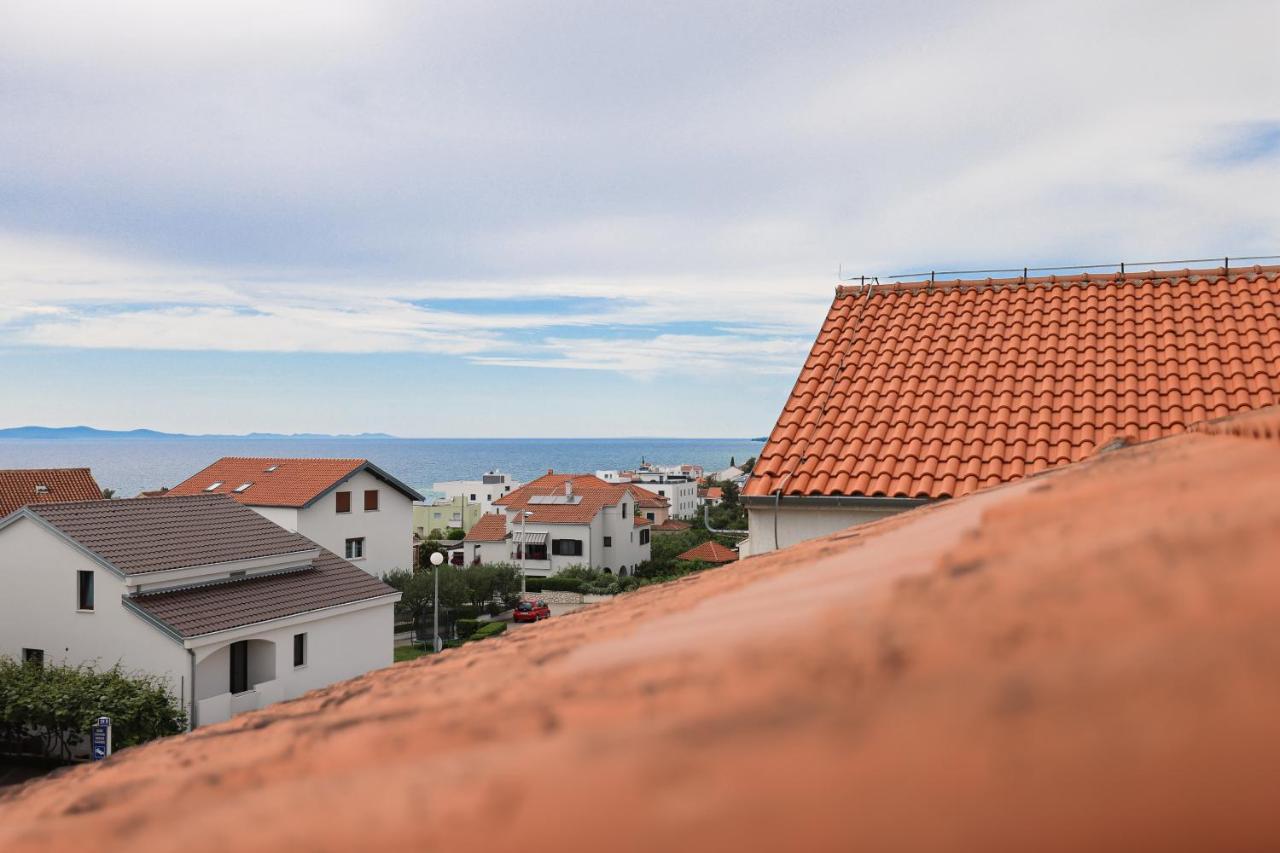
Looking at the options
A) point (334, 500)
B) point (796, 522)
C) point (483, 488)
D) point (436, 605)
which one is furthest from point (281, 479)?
point (483, 488)

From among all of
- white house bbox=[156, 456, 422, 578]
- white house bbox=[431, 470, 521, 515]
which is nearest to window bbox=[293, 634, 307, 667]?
white house bbox=[156, 456, 422, 578]

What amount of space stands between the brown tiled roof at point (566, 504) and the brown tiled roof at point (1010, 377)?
55.4 m

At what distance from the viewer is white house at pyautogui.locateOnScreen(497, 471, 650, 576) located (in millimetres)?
64625

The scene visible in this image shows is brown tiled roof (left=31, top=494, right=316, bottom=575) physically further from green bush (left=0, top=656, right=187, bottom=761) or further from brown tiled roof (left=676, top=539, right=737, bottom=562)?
brown tiled roof (left=676, top=539, right=737, bottom=562)

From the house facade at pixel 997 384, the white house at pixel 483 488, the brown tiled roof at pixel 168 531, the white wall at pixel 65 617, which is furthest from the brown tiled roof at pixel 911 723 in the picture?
the white house at pixel 483 488

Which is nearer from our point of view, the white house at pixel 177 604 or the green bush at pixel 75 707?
the green bush at pixel 75 707

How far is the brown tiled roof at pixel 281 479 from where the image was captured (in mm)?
42925

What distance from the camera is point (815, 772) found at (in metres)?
0.65

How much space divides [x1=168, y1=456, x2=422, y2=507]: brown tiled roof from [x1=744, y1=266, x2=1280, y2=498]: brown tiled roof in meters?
37.7

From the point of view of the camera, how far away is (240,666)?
23750 mm

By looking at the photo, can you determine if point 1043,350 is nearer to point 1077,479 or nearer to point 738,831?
point 1077,479

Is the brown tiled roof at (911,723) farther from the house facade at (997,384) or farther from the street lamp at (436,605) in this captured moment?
the street lamp at (436,605)

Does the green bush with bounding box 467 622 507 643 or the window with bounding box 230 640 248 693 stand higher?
the window with bounding box 230 640 248 693

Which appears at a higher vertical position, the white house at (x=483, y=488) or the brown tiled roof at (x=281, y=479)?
the brown tiled roof at (x=281, y=479)
